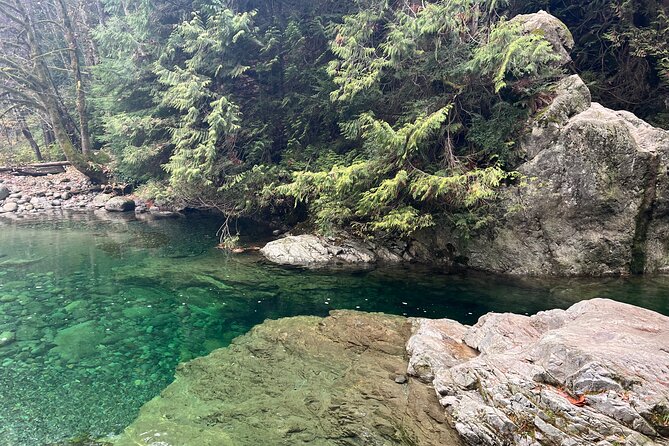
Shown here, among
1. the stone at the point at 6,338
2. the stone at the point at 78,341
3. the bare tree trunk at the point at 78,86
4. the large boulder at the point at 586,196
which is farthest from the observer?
the bare tree trunk at the point at 78,86

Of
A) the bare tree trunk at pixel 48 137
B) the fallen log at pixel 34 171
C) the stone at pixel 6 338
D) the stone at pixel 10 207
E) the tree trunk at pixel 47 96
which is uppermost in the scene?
the tree trunk at pixel 47 96

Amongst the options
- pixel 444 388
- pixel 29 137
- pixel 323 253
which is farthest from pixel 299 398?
pixel 29 137

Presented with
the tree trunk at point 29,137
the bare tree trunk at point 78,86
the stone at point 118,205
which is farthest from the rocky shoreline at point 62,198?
the tree trunk at point 29,137

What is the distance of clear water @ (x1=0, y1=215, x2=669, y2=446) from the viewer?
5648 mm

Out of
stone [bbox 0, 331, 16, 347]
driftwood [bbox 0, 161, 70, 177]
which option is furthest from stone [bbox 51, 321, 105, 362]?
driftwood [bbox 0, 161, 70, 177]

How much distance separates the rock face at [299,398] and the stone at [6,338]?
12.4ft

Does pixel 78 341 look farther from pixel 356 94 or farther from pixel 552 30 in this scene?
pixel 552 30

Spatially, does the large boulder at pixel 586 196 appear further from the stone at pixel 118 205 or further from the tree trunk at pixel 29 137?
the tree trunk at pixel 29 137

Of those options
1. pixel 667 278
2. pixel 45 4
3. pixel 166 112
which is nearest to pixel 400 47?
pixel 667 278

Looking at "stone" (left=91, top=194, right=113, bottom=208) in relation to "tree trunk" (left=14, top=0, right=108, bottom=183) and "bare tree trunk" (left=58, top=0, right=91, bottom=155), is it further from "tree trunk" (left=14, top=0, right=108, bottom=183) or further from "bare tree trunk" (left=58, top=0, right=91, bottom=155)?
"bare tree trunk" (left=58, top=0, right=91, bottom=155)

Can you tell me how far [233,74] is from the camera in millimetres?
15555

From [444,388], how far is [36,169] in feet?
107

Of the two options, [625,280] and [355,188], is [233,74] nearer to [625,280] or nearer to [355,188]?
[355,188]

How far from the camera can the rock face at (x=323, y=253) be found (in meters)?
12.8
